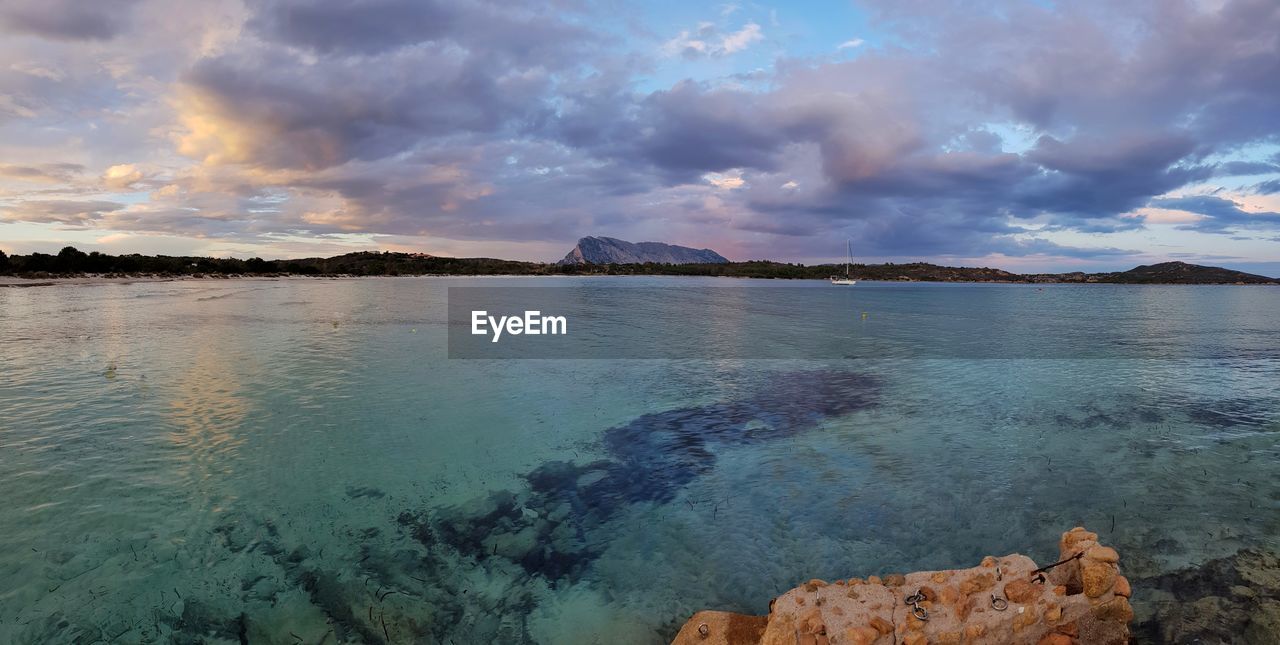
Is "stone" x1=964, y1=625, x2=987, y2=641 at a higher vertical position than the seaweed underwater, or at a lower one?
higher

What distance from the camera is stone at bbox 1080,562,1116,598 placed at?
8.16 m

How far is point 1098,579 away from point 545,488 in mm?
12207

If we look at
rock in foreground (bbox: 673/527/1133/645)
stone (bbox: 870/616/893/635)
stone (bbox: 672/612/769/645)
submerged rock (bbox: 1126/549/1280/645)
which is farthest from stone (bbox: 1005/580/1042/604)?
stone (bbox: 672/612/769/645)

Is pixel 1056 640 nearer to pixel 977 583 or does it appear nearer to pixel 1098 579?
pixel 977 583

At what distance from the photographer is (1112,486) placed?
618 inches

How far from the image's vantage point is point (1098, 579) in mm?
8180

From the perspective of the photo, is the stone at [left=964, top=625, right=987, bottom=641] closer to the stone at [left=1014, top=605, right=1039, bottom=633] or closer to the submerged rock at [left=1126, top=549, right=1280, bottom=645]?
the stone at [left=1014, top=605, right=1039, bottom=633]

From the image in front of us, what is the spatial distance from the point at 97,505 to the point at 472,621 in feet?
37.1

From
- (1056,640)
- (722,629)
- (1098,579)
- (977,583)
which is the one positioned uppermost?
(1098,579)

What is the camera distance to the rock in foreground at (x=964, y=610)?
303 inches

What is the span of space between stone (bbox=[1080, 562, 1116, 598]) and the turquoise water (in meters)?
3.79

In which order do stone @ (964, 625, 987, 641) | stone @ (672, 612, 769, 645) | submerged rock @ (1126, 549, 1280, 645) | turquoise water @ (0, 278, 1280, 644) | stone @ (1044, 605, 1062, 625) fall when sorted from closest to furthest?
1. stone @ (964, 625, 987, 641)
2. stone @ (1044, 605, 1062, 625)
3. stone @ (672, 612, 769, 645)
4. submerged rock @ (1126, 549, 1280, 645)
5. turquoise water @ (0, 278, 1280, 644)

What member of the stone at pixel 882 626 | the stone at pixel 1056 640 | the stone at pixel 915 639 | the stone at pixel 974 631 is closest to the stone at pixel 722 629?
the stone at pixel 882 626

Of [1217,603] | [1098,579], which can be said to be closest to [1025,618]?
[1098,579]
